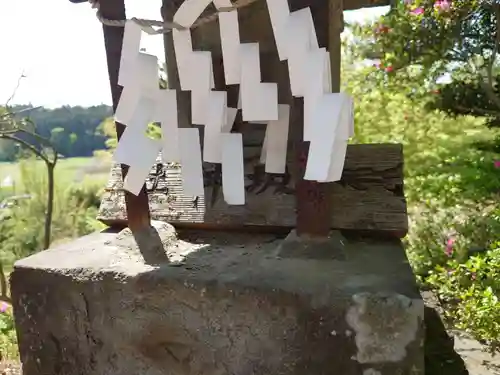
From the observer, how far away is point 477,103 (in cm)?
471

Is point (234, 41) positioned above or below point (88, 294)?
above

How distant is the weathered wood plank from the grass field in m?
5.54

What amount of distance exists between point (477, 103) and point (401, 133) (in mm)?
953

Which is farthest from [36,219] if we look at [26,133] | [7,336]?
[7,336]

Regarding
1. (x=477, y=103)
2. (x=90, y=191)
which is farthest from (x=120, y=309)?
(x=90, y=191)

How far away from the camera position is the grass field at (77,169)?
7.48m

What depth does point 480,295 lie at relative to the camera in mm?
2611

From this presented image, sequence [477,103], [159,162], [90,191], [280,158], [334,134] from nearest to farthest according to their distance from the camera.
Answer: [334,134]
[280,158]
[159,162]
[477,103]
[90,191]

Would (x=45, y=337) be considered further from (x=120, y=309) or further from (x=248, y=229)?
(x=248, y=229)

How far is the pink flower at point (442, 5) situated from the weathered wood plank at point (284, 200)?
340cm

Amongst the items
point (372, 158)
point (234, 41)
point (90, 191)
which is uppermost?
point (234, 41)

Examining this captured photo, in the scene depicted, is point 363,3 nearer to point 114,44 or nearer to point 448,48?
point 114,44

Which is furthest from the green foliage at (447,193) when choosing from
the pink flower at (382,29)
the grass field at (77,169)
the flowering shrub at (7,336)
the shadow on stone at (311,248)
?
the grass field at (77,169)

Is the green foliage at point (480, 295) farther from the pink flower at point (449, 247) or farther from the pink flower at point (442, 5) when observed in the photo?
the pink flower at point (442, 5)
